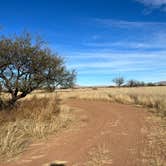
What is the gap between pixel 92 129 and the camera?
1005cm

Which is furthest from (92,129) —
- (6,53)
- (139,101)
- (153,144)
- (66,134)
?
(139,101)

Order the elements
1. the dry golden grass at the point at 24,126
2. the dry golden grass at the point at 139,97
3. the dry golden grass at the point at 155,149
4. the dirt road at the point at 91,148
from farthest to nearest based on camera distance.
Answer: the dry golden grass at the point at 139,97 → the dry golden grass at the point at 24,126 → the dirt road at the point at 91,148 → the dry golden grass at the point at 155,149

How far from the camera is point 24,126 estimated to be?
31.2 feet

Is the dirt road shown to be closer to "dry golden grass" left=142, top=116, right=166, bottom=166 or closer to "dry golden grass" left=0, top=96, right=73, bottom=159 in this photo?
"dry golden grass" left=142, top=116, right=166, bottom=166

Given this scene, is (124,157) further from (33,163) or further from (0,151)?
(0,151)

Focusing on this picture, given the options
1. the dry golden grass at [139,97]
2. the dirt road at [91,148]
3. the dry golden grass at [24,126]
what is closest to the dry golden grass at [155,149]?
the dirt road at [91,148]

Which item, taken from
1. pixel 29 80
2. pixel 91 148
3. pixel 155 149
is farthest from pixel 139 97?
pixel 91 148

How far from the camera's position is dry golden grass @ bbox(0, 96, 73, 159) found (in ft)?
23.3

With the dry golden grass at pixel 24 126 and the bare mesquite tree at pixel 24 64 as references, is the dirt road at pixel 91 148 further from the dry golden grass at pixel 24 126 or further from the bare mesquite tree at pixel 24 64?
the bare mesquite tree at pixel 24 64

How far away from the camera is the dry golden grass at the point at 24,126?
7096 millimetres

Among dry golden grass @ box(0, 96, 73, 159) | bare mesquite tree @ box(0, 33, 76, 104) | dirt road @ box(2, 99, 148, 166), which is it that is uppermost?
bare mesquite tree @ box(0, 33, 76, 104)

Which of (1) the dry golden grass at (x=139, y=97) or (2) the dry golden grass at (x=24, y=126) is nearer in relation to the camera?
(2) the dry golden grass at (x=24, y=126)

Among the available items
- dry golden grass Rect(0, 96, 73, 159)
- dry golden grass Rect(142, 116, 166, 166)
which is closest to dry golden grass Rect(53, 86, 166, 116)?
dry golden grass Rect(142, 116, 166, 166)

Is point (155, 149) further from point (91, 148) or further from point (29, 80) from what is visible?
point (29, 80)
